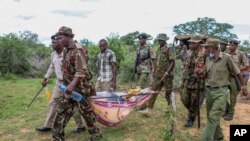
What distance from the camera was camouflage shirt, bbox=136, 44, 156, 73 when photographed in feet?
28.0

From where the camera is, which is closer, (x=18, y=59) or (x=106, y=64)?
(x=106, y=64)

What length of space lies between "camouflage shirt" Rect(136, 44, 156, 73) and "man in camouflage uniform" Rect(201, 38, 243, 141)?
230cm

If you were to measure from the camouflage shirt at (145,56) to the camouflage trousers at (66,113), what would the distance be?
2.51 meters

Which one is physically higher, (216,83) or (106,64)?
(106,64)

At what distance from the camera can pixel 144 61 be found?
339 inches

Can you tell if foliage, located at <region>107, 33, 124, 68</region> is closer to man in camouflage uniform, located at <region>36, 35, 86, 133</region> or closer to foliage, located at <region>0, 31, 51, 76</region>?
foliage, located at <region>0, 31, 51, 76</region>

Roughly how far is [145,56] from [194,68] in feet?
4.91

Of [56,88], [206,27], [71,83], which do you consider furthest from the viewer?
[206,27]

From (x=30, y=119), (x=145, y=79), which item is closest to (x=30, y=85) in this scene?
(x=30, y=119)

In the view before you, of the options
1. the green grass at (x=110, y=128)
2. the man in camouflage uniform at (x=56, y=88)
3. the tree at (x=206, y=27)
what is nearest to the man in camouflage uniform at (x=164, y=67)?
the green grass at (x=110, y=128)

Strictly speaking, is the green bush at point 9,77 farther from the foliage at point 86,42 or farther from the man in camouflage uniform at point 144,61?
the man in camouflage uniform at point 144,61

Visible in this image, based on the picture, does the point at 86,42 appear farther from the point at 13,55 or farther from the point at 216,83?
the point at 216,83

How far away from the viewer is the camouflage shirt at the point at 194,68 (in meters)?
7.16

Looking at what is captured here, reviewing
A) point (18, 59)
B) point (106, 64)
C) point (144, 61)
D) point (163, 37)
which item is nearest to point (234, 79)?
point (163, 37)
